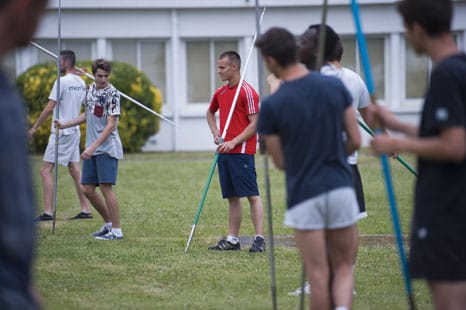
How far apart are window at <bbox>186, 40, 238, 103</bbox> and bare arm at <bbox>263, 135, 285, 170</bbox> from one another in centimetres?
2169

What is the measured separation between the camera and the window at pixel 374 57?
2681 cm

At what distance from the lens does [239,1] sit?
1031 inches

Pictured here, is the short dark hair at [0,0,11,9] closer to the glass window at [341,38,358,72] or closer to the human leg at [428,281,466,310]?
the human leg at [428,281,466,310]

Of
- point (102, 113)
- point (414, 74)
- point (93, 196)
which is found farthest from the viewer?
point (414, 74)

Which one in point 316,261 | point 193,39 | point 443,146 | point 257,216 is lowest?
point 257,216

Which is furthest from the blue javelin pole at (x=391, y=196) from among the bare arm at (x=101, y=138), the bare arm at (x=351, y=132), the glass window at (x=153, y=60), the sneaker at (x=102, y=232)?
the glass window at (x=153, y=60)

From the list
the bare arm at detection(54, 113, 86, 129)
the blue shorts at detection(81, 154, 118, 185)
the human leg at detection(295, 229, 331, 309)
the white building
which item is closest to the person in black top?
the human leg at detection(295, 229, 331, 309)

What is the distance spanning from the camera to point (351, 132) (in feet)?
17.4

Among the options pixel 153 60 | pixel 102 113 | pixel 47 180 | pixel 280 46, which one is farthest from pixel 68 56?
pixel 153 60

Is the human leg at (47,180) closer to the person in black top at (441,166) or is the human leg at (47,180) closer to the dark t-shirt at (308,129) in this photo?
the dark t-shirt at (308,129)

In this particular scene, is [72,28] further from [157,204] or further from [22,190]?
[22,190]

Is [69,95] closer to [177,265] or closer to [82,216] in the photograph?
[82,216]

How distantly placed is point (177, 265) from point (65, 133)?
4240 millimetres

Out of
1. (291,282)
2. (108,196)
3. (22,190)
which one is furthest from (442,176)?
(108,196)
